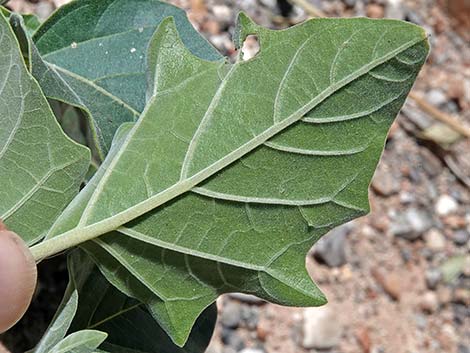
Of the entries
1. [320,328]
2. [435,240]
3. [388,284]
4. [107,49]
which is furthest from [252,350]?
[107,49]

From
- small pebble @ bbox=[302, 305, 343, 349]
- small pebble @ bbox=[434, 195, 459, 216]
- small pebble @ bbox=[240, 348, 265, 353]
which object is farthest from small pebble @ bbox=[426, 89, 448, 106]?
small pebble @ bbox=[240, 348, 265, 353]

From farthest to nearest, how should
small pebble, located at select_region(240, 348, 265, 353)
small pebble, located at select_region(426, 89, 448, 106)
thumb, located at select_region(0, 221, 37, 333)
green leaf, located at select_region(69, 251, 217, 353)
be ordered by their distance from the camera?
small pebble, located at select_region(426, 89, 448, 106)
small pebble, located at select_region(240, 348, 265, 353)
green leaf, located at select_region(69, 251, 217, 353)
thumb, located at select_region(0, 221, 37, 333)

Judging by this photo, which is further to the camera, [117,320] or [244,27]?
[117,320]

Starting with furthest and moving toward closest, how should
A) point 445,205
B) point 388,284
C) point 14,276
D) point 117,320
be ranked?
point 445,205 < point 388,284 < point 117,320 < point 14,276

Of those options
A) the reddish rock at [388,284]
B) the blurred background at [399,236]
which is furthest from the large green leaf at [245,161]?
A: the reddish rock at [388,284]

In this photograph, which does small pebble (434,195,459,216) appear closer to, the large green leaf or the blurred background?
the blurred background

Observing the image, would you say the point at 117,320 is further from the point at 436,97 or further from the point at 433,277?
the point at 436,97
